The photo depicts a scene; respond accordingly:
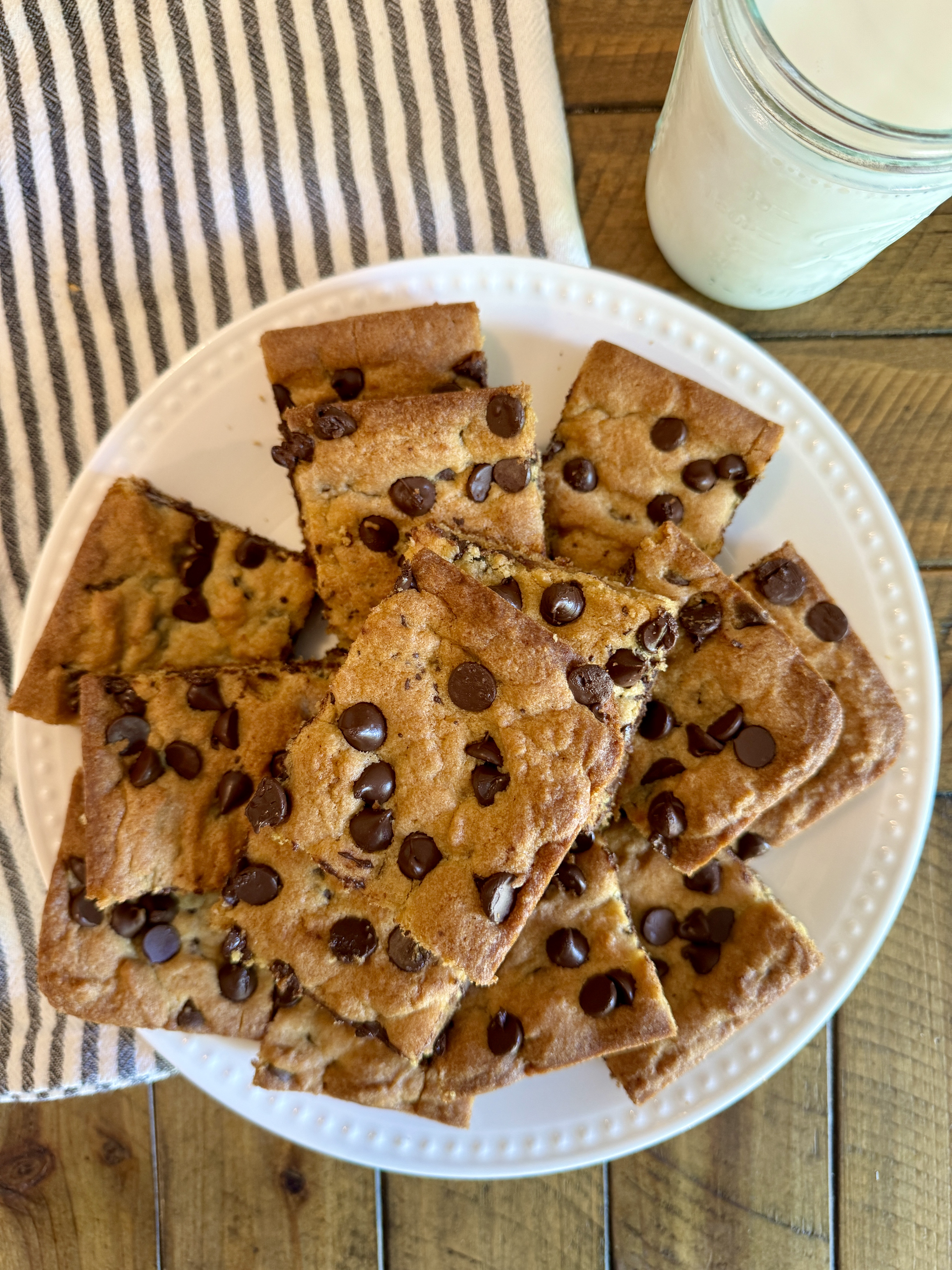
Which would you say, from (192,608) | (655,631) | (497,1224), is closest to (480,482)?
(655,631)

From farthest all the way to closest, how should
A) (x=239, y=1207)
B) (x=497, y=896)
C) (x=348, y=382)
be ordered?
(x=239, y=1207)
(x=348, y=382)
(x=497, y=896)

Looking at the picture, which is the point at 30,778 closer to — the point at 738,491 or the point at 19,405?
the point at 19,405

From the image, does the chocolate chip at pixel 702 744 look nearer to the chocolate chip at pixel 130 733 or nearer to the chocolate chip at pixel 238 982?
the chocolate chip at pixel 238 982

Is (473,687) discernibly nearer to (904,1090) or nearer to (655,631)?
(655,631)

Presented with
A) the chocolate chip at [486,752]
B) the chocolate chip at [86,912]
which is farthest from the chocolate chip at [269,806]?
the chocolate chip at [86,912]

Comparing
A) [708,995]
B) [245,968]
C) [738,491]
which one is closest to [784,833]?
[708,995]

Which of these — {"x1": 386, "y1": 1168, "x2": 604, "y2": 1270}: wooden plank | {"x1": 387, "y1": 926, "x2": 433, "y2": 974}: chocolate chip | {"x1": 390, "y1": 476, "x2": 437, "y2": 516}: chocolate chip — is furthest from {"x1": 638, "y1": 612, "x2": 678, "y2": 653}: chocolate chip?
{"x1": 386, "y1": 1168, "x2": 604, "y2": 1270}: wooden plank
